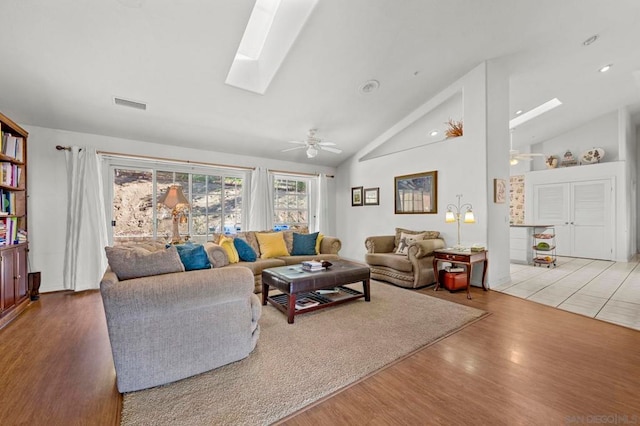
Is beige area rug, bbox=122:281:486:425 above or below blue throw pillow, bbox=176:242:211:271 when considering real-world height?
below

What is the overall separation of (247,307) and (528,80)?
18.7ft

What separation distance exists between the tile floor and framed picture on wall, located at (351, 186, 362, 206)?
3.22 m

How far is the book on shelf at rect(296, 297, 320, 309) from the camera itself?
3058 millimetres

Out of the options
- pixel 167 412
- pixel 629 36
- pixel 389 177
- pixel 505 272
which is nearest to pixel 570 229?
pixel 505 272

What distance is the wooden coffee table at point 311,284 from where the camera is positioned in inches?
114

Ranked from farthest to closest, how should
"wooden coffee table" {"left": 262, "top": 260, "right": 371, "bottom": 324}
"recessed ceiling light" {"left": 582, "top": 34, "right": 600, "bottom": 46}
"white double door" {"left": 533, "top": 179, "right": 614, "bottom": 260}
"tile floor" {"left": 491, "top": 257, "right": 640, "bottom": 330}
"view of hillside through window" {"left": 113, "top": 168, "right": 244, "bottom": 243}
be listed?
"white double door" {"left": 533, "top": 179, "right": 614, "bottom": 260}, "view of hillside through window" {"left": 113, "top": 168, "right": 244, "bottom": 243}, "recessed ceiling light" {"left": 582, "top": 34, "right": 600, "bottom": 46}, "tile floor" {"left": 491, "top": 257, "right": 640, "bottom": 330}, "wooden coffee table" {"left": 262, "top": 260, "right": 371, "bottom": 324}

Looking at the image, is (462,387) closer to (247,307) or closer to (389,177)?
(247,307)

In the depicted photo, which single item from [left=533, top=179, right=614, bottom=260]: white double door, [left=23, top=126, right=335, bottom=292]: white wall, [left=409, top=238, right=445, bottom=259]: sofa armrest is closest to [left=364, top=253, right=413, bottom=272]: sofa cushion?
[left=409, top=238, right=445, bottom=259]: sofa armrest

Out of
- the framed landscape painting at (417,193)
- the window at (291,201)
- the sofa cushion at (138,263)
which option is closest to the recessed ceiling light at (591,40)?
the framed landscape painting at (417,193)

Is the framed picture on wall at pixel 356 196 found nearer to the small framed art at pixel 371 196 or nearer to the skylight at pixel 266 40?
the small framed art at pixel 371 196

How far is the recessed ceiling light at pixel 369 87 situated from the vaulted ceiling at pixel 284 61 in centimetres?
9

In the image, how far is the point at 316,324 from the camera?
9.24 ft

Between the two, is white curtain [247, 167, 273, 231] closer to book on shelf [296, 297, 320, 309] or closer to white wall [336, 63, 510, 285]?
white wall [336, 63, 510, 285]

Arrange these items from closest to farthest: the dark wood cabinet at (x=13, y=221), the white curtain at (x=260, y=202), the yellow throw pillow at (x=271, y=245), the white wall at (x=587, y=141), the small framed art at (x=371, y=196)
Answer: the dark wood cabinet at (x=13, y=221), the yellow throw pillow at (x=271, y=245), the white curtain at (x=260, y=202), the small framed art at (x=371, y=196), the white wall at (x=587, y=141)
